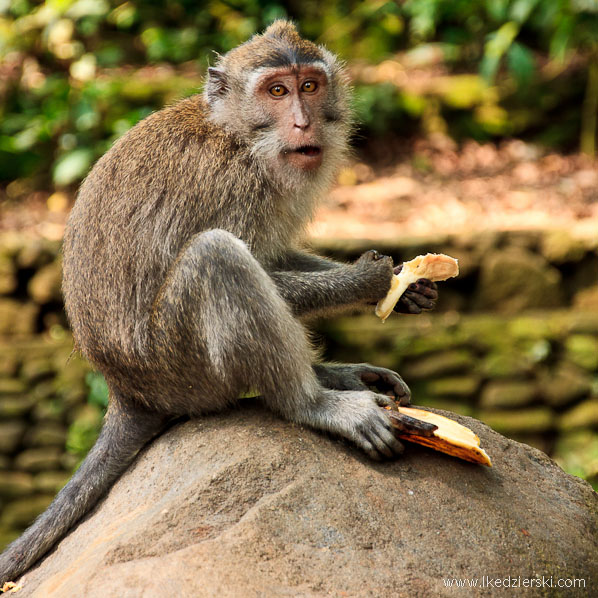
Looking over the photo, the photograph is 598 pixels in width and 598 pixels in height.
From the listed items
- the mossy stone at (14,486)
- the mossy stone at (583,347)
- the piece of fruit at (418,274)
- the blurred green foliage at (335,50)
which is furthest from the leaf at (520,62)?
the mossy stone at (14,486)

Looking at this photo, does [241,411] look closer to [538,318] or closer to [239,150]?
[239,150]

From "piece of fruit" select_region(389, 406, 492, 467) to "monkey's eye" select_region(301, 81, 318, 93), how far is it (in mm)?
1942

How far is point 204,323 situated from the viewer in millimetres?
4312

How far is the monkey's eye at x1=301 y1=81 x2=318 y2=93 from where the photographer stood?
4.98 meters

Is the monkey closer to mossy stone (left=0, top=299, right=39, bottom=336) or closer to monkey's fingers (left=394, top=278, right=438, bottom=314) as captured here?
monkey's fingers (left=394, top=278, right=438, bottom=314)

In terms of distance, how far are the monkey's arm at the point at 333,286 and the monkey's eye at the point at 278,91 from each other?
1.05 metres

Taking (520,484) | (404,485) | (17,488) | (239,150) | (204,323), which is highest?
(239,150)

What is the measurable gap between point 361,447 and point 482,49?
8979 mm

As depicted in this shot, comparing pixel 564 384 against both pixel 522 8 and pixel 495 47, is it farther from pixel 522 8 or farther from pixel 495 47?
pixel 522 8

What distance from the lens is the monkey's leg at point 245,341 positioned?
13.9 ft

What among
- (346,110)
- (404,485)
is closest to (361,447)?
(404,485)

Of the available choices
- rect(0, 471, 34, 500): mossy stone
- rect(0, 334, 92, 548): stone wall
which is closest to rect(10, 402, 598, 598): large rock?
rect(0, 334, 92, 548): stone wall

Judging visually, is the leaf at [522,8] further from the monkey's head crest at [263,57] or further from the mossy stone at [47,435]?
the mossy stone at [47,435]

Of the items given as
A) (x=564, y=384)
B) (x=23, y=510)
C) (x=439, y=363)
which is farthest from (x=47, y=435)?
(x=564, y=384)
